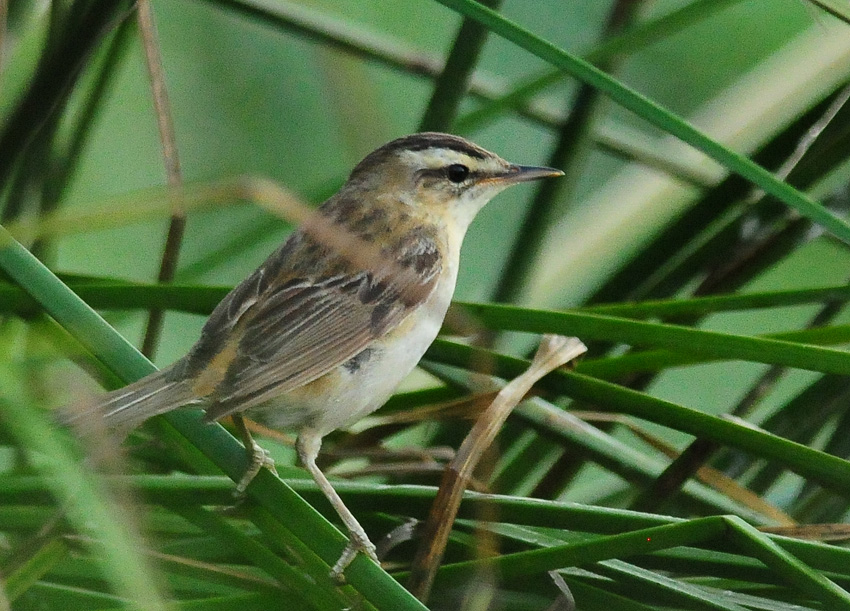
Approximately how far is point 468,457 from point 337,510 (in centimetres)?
26

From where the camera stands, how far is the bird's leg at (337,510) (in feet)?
5.45

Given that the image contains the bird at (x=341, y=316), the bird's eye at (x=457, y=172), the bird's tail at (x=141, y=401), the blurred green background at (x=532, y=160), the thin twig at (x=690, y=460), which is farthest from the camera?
the bird's eye at (x=457, y=172)

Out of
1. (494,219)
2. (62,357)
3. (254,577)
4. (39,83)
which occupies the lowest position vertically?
(254,577)

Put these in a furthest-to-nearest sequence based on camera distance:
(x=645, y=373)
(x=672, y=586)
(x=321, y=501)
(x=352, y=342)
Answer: (x=645, y=373) → (x=352, y=342) → (x=321, y=501) → (x=672, y=586)

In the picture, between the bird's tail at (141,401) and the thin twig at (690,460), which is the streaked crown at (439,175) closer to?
the thin twig at (690,460)

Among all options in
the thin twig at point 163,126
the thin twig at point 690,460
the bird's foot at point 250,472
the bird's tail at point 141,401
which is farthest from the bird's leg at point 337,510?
the thin twig at point 690,460

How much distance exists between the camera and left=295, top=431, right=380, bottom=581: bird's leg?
1.66 m

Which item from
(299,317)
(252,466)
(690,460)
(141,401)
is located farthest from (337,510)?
(690,460)

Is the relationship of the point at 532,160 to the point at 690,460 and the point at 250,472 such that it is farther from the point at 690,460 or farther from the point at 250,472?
the point at 250,472

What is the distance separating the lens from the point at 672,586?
1.82m

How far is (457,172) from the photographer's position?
9.37 ft

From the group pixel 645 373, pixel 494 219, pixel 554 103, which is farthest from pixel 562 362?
pixel 494 219

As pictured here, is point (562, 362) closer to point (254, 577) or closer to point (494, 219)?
point (254, 577)

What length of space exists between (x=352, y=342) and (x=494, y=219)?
10.6 feet
